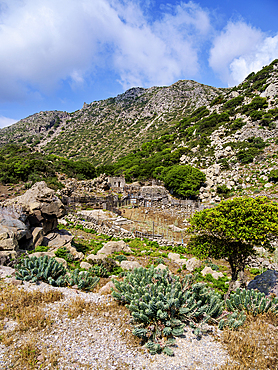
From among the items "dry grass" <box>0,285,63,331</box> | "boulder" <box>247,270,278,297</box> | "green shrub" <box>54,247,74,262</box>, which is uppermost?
"dry grass" <box>0,285,63,331</box>

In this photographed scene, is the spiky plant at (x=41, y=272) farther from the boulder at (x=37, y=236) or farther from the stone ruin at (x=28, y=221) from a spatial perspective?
the boulder at (x=37, y=236)

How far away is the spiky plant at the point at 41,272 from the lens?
5809 millimetres

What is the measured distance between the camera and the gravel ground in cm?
322

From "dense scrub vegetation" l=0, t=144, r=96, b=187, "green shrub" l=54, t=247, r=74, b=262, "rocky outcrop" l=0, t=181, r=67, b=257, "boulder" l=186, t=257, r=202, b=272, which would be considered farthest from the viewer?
"dense scrub vegetation" l=0, t=144, r=96, b=187

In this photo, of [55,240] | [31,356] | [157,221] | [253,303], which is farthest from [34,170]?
[253,303]

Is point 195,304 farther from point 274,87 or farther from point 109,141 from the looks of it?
point 109,141

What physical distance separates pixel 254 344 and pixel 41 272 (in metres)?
6.05

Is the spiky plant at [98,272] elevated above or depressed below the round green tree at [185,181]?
below

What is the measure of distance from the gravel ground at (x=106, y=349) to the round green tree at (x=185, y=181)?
34.5m

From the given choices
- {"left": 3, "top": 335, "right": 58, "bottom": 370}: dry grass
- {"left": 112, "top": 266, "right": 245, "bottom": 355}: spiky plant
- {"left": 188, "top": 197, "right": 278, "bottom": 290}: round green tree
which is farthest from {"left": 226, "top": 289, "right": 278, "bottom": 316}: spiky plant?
{"left": 3, "top": 335, "right": 58, "bottom": 370}: dry grass

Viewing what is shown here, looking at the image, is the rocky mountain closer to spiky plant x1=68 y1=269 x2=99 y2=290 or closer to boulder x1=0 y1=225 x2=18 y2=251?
boulder x1=0 y1=225 x2=18 y2=251

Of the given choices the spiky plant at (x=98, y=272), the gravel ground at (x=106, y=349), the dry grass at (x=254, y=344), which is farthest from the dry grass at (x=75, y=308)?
the dry grass at (x=254, y=344)

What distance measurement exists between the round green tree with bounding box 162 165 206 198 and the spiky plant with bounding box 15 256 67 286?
33.3 metres

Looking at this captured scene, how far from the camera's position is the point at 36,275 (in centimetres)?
596
